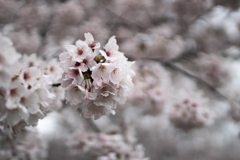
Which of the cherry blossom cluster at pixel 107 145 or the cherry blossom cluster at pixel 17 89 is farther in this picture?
the cherry blossom cluster at pixel 107 145

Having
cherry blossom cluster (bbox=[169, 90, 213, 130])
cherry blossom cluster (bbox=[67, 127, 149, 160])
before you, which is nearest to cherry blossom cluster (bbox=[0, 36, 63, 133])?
cherry blossom cluster (bbox=[67, 127, 149, 160])

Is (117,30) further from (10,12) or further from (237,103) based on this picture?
(237,103)

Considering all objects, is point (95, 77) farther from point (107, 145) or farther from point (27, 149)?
point (27, 149)

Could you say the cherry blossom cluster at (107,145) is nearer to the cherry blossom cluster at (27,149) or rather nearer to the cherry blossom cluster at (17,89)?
the cherry blossom cluster at (27,149)

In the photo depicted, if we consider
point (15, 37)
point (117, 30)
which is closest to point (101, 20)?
point (117, 30)

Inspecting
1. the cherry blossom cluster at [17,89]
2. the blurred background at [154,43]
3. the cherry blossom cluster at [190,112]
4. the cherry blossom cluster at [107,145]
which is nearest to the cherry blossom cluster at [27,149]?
the blurred background at [154,43]

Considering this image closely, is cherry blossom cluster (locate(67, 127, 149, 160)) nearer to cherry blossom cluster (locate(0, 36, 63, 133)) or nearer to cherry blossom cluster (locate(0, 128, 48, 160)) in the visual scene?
cherry blossom cluster (locate(0, 128, 48, 160))

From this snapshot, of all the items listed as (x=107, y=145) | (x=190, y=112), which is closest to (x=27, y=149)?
(x=107, y=145)
